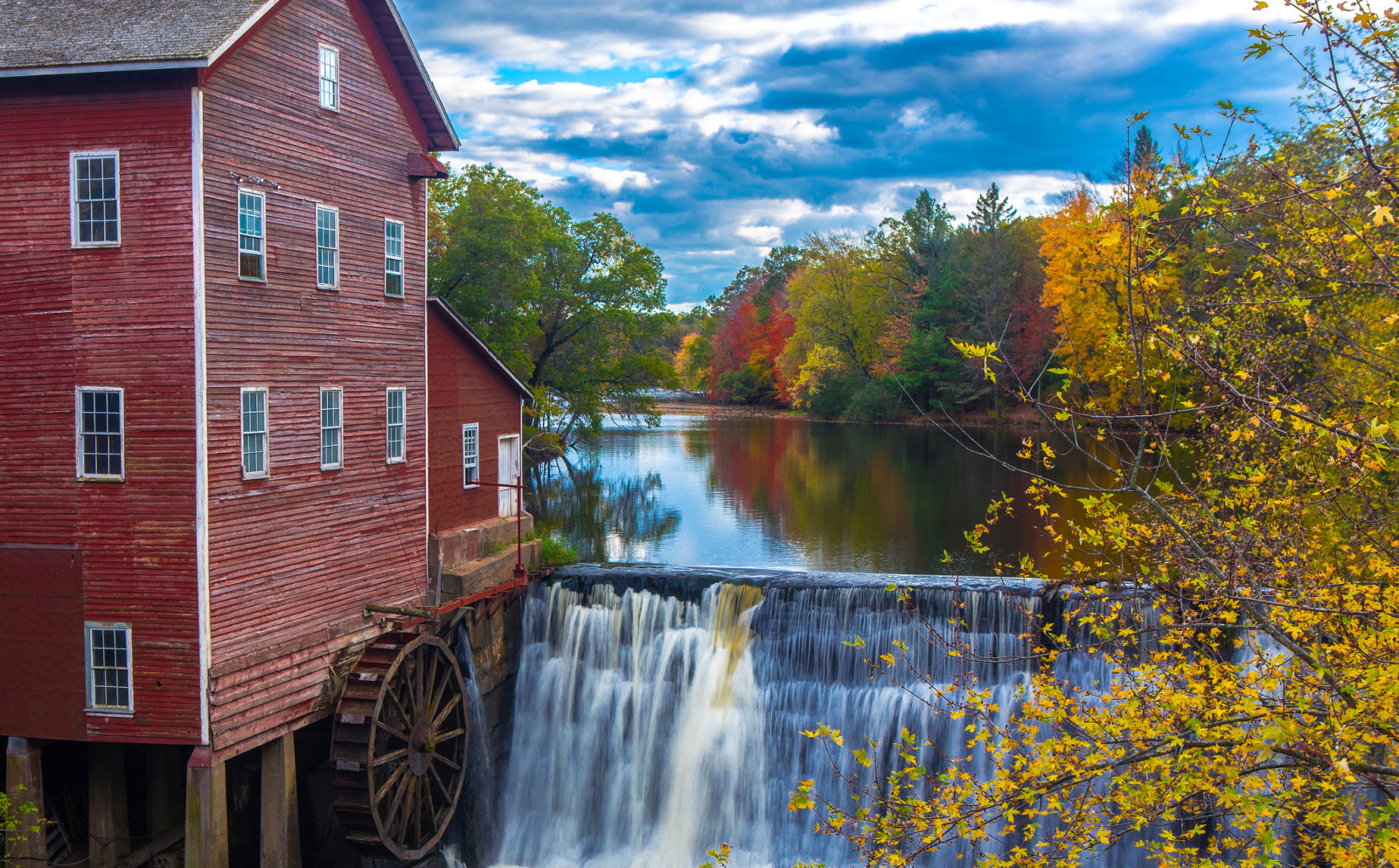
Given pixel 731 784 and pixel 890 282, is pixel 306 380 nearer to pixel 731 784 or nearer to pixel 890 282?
pixel 731 784

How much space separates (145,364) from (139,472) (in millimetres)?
1518

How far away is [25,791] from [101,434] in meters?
5.12

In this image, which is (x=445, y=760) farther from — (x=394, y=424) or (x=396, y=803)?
(x=394, y=424)

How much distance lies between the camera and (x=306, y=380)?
15727 mm

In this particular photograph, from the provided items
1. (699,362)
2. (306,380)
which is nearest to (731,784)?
(306,380)

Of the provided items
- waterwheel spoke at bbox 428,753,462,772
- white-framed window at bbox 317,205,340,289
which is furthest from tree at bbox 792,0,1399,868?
white-framed window at bbox 317,205,340,289

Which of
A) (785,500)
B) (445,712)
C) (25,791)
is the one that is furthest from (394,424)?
(785,500)

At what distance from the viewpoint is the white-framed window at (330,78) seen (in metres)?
16.0

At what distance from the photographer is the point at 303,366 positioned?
1567cm

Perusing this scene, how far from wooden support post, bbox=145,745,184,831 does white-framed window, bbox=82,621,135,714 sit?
8.03 ft

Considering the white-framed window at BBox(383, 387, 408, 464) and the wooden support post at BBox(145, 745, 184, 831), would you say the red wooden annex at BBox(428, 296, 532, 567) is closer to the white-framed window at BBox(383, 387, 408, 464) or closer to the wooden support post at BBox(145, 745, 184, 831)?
the white-framed window at BBox(383, 387, 408, 464)

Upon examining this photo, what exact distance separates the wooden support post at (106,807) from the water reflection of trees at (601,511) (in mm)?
13960

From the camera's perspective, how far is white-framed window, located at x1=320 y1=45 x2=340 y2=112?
632 inches

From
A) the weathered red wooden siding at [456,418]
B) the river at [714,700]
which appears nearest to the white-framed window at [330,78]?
the weathered red wooden siding at [456,418]
